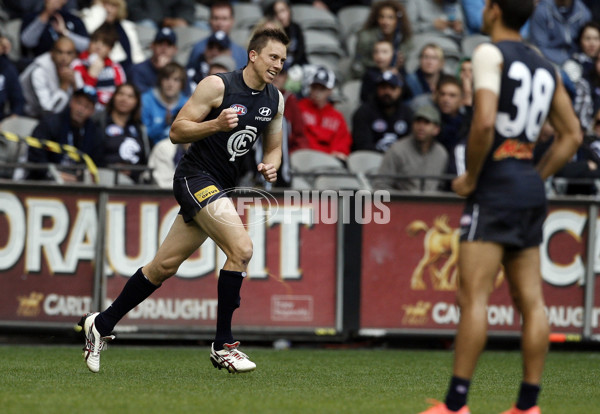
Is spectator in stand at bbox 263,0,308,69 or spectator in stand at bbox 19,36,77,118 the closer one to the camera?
spectator in stand at bbox 19,36,77,118

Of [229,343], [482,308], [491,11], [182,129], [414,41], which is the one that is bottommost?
[229,343]

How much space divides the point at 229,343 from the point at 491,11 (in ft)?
11.1

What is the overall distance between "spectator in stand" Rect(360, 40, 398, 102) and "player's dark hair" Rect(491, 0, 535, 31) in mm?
8228

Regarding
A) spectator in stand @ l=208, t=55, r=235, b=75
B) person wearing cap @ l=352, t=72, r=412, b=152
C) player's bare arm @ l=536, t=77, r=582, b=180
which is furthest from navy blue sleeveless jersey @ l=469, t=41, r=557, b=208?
person wearing cap @ l=352, t=72, r=412, b=152

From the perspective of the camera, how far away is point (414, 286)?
36.1 feet

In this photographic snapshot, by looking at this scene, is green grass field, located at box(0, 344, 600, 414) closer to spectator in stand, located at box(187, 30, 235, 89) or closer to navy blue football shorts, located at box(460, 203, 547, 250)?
navy blue football shorts, located at box(460, 203, 547, 250)

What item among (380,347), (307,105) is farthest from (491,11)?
(307,105)

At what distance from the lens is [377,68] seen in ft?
46.5

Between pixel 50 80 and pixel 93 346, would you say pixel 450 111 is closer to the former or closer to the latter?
pixel 50 80

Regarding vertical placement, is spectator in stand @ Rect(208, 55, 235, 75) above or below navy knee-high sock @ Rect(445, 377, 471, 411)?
above

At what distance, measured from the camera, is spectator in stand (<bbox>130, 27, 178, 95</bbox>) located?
1347 cm

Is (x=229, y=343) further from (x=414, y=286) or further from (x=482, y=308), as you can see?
(x=414, y=286)

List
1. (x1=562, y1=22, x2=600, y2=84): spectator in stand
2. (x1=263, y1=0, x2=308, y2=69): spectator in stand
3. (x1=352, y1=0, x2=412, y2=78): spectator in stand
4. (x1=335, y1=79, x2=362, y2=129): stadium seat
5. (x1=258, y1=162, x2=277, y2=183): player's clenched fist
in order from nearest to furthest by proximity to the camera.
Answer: (x1=258, y1=162, x2=277, y2=183): player's clenched fist → (x1=335, y1=79, x2=362, y2=129): stadium seat → (x1=263, y1=0, x2=308, y2=69): spectator in stand → (x1=352, y1=0, x2=412, y2=78): spectator in stand → (x1=562, y1=22, x2=600, y2=84): spectator in stand

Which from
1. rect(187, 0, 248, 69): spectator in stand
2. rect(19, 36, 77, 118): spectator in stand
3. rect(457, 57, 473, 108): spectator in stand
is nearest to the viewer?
rect(19, 36, 77, 118): spectator in stand
